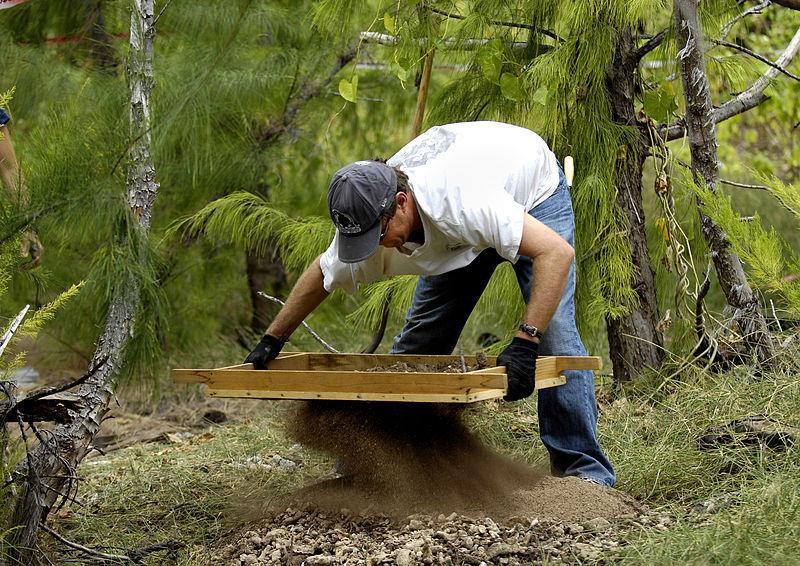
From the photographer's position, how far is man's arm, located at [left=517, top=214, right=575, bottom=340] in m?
2.79

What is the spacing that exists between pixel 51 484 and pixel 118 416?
7.94ft

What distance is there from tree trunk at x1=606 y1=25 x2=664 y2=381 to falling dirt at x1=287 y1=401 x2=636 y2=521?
127cm

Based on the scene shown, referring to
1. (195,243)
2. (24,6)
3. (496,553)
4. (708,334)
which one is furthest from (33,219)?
(195,243)

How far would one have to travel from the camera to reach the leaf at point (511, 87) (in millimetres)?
3877

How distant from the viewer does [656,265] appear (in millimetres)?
4488

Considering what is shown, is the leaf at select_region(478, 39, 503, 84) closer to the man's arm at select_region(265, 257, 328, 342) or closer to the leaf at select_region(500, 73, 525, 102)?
the leaf at select_region(500, 73, 525, 102)

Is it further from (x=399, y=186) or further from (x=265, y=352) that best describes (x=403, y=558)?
(x=399, y=186)

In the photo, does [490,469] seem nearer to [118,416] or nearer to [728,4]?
[728,4]

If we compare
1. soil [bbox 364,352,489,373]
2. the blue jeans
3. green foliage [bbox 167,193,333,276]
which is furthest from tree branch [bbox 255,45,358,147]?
soil [bbox 364,352,489,373]

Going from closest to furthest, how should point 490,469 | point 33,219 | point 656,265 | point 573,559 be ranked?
point 573,559 < point 33,219 < point 490,469 < point 656,265

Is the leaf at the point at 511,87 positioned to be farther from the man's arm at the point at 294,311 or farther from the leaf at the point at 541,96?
the man's arm at the point at 294,311

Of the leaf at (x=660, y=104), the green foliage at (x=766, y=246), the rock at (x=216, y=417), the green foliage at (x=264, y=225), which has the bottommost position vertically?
the rock at (x=216, y=417)

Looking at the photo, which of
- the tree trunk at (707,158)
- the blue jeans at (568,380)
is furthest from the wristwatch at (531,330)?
the tree trunk at (707,158)

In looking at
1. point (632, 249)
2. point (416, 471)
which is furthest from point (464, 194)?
point (632, 249)
